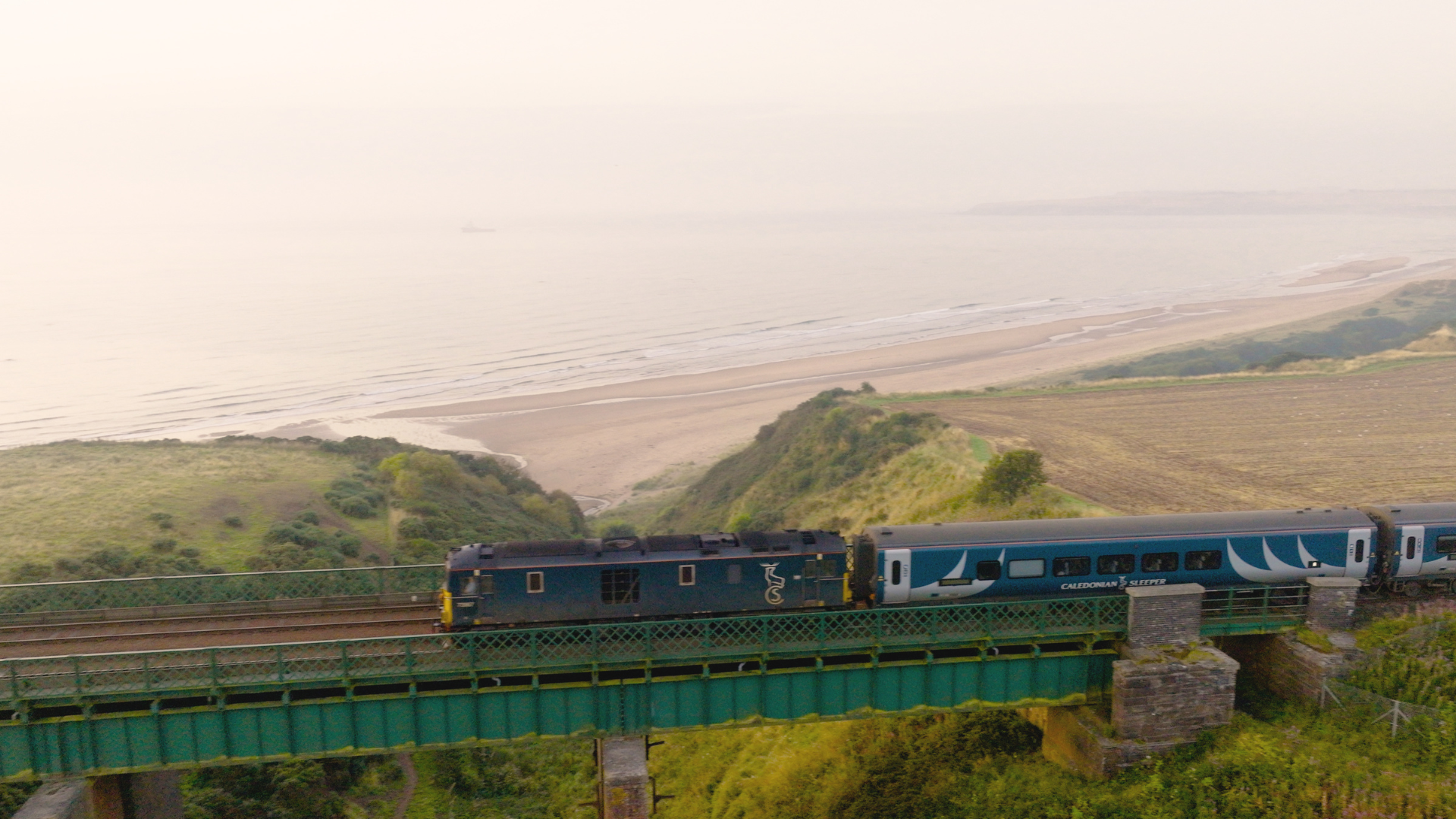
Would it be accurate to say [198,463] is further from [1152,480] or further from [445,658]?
[1152,480]

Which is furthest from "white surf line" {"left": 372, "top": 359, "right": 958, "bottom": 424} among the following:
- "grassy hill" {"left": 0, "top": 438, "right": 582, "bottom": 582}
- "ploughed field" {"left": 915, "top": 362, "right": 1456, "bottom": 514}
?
"ploughed field" {"left": 915, "top": 362, "right": 1456, "bottom": 514}

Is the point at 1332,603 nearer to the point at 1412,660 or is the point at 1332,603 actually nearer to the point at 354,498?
the point at 1412,660

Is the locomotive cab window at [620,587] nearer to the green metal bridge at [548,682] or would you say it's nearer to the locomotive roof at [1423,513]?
the green metal bridge at [548,682]

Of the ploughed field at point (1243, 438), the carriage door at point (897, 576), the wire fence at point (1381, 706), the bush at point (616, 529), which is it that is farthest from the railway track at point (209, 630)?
the bush at point (616, 529)

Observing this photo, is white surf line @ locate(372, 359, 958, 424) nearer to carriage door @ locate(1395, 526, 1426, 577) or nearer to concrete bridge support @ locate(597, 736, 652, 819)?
concrete bridge support @ locate(597, 736, 652, 819)

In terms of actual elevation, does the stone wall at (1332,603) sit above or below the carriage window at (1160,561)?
below

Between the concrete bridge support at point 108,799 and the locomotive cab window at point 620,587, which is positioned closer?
the concrete bridge support at point 108,799
